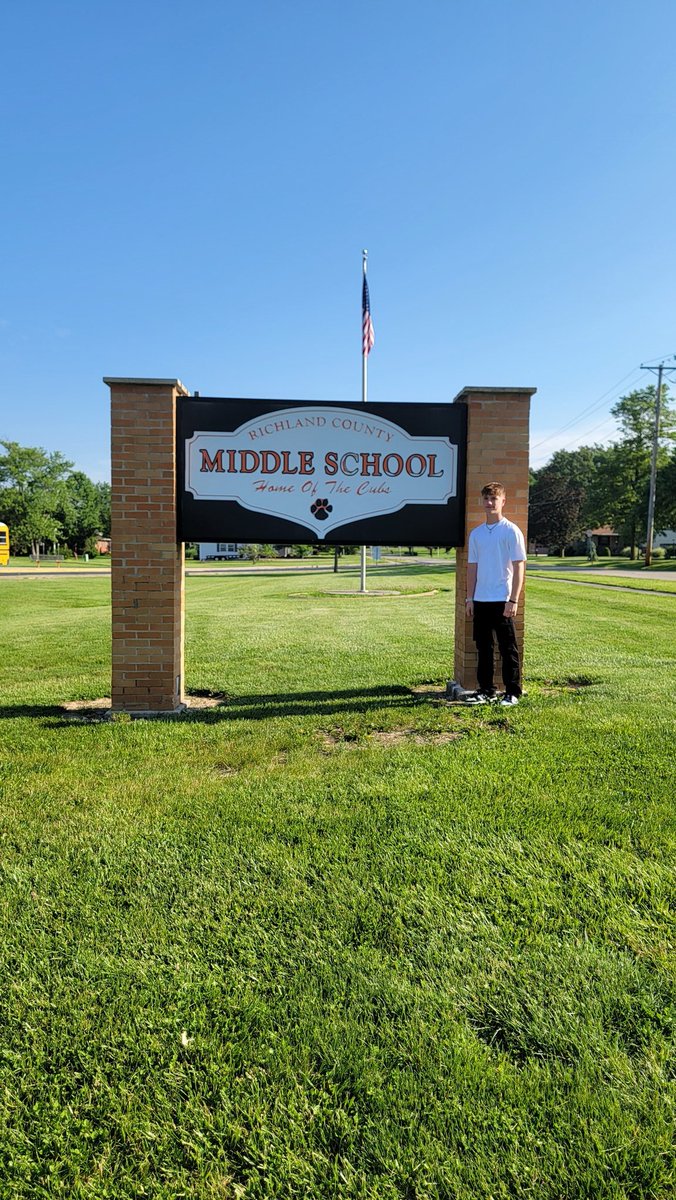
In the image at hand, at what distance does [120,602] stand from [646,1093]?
15.6ft

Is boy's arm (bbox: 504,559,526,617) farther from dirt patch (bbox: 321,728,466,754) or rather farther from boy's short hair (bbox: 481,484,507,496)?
dirt patch (bbox: 321,728,466,754)

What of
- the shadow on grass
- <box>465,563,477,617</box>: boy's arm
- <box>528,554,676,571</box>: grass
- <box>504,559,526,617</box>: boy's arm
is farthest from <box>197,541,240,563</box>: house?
<box>504,559,526,617</box>: boy's arm

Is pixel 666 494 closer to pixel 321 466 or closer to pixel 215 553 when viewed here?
pixel 215 553

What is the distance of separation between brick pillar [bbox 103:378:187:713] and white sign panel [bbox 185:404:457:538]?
0.27 m

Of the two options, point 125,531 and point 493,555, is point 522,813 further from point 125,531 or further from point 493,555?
point 125,531

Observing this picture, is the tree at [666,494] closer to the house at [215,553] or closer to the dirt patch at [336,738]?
the house at [215,553]

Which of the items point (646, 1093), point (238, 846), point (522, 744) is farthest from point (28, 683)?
point (646, 1093)

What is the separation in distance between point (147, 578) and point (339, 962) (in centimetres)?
391

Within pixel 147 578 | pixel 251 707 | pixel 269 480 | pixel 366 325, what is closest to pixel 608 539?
pixel 366 325

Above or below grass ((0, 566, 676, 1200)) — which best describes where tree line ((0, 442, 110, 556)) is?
above

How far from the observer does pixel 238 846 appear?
2857mm

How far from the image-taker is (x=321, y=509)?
5.60 metres

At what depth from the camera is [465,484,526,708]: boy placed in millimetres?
5242

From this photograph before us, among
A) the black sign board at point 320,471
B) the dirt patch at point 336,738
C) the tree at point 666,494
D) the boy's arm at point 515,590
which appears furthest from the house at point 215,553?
the dirt patch at point 336,738
